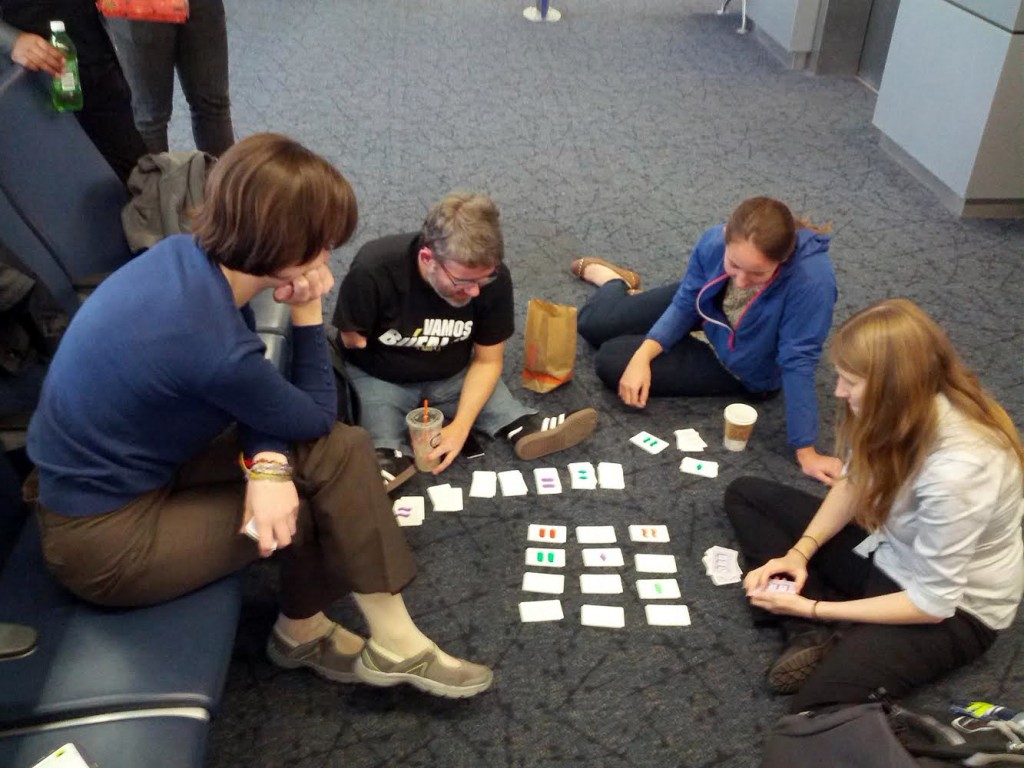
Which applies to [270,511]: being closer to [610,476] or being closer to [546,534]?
[546,534]

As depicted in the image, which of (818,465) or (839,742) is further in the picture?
(818,465)

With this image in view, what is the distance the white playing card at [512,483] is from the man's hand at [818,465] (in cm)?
79

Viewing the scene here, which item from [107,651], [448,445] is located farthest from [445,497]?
[107,651]

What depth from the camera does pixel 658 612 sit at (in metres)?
2.11

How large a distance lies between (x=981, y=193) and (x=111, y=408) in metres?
3.67

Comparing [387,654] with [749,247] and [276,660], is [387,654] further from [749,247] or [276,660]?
[749,247]

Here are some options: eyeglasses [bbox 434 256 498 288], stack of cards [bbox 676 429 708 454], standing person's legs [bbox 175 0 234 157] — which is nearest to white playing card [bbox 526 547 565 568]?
stack of cards [bbox 676 429 708 454]

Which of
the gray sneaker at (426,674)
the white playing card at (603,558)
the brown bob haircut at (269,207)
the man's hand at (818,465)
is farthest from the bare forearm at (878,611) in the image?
the brown bob haircut at (269,207)

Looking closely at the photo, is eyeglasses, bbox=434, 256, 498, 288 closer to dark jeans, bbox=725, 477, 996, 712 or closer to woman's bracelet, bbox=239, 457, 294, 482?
woman's bracelet, bbox=239, 457, 294, 482

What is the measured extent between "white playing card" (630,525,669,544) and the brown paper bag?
0.64m

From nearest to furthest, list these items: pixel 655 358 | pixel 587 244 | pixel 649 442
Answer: pixel 649 442 → pixel 655 358 → pixel 587 244

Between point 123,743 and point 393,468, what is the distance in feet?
3.85

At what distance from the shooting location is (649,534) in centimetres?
232

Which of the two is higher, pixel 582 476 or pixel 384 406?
pixel 384 406
